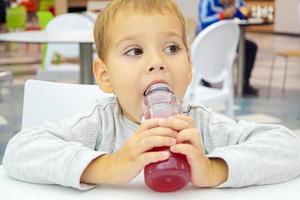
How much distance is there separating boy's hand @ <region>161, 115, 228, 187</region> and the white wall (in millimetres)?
11686

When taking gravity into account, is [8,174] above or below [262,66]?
above

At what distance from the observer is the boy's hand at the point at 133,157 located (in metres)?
0.64

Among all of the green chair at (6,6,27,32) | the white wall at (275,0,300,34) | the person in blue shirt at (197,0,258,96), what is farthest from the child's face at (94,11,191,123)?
the green chair at (6,6,27,32)

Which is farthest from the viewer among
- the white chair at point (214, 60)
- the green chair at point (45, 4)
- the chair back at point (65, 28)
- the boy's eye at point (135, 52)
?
the green chair at point (45, 4)

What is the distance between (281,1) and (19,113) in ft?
30.7

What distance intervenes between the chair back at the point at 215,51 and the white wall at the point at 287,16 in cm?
912

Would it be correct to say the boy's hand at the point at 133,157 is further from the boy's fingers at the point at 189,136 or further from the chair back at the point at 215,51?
the chair back at the point at 215,51

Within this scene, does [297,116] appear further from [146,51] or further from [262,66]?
[146,51]

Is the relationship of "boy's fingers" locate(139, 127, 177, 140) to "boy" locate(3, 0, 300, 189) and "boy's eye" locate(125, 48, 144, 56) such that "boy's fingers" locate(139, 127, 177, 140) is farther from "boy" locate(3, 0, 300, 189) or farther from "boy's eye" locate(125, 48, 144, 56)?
"boy's eye" locate(125, 48, 144, 56)

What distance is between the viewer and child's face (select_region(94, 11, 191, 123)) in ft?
2.66

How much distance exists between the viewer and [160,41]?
85cm

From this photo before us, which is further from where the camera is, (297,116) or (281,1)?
(281,1)

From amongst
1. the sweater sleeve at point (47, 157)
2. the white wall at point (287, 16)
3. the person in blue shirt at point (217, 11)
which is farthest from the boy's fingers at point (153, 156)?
the white wall at point (287, 16)

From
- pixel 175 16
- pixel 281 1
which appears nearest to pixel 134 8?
pixel 175 16
